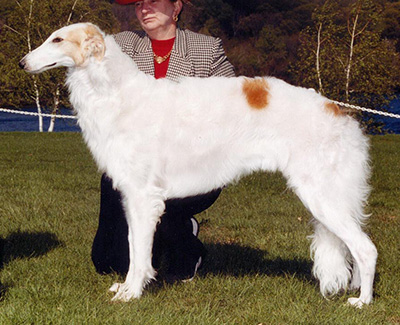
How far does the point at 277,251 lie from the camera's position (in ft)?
15.8

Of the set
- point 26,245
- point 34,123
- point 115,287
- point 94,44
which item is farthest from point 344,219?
point 34,123

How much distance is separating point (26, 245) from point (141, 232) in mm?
1699

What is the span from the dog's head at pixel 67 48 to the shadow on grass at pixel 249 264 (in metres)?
1.79

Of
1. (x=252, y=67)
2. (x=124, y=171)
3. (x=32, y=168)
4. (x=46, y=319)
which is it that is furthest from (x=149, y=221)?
(x=252, y=67)

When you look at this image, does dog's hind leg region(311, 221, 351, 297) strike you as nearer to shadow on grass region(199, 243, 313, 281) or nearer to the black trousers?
shadow on grass region(199, 243, 313, 281)

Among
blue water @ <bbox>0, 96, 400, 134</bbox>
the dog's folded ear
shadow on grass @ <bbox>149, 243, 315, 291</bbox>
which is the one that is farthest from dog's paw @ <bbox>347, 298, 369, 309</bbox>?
blue water @ <bbox>0, 96, 400, 134</bbox>

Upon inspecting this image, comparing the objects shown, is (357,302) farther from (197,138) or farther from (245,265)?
(197,138)

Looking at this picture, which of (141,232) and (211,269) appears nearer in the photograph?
(141,232)

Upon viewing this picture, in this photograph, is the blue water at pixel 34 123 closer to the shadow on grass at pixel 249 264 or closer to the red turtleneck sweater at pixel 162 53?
the shadow on grass at pixel 249 264

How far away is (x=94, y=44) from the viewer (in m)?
3.37

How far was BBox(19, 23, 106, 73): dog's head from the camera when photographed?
11.0ft

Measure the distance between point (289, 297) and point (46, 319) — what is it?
4.85 ft

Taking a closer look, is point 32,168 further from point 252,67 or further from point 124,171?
point 252,67

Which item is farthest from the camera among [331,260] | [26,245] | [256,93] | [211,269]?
[26,245]
